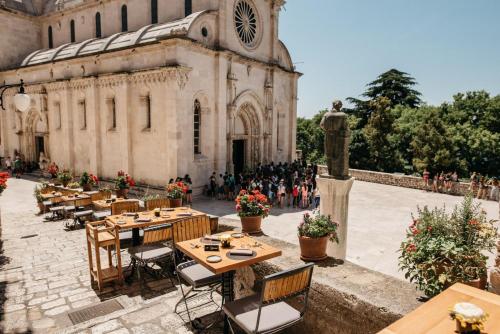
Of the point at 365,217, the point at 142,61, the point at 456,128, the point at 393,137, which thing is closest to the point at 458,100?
the point at 456,128

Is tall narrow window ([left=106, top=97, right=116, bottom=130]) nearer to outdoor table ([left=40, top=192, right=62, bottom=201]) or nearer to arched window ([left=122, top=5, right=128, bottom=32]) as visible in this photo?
arched window ([left=122, top=5, right=128, bottom=32])

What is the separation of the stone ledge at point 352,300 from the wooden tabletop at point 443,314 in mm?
606

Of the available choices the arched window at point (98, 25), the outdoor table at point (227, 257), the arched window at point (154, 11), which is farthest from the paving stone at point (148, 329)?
the arched window at point (98, 25)

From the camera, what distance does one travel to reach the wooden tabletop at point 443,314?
2.47 meters

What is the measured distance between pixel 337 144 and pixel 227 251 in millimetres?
2973

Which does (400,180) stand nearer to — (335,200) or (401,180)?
(401,180)

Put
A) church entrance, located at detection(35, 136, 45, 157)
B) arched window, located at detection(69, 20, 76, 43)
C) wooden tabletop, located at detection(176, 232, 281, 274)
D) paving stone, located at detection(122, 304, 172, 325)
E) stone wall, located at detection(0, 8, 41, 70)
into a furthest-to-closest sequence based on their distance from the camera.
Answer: stone wall, located at detection(0, 8, 41, 70), church entrance, located at detection(35, 136, 45, 157), arched window, located at detection(69, 20, 76, 43), paving stone, located at detection(122, 304, 172, 325), wooden tabletop, located at detection(176, 232, 281, 274)

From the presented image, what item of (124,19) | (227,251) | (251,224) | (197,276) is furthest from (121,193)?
(124,19)

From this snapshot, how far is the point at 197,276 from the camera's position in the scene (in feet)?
15.9

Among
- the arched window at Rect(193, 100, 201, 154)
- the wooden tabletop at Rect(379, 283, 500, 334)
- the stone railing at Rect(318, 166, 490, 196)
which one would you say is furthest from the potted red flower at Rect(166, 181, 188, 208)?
the stone railing at Rect(318, 166, 490, 196)

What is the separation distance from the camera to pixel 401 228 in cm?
1267

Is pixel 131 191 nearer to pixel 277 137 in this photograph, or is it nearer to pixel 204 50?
pixel 204 50

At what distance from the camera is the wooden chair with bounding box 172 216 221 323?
480 cm

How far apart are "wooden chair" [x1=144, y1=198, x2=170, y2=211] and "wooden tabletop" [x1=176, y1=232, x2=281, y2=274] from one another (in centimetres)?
382
